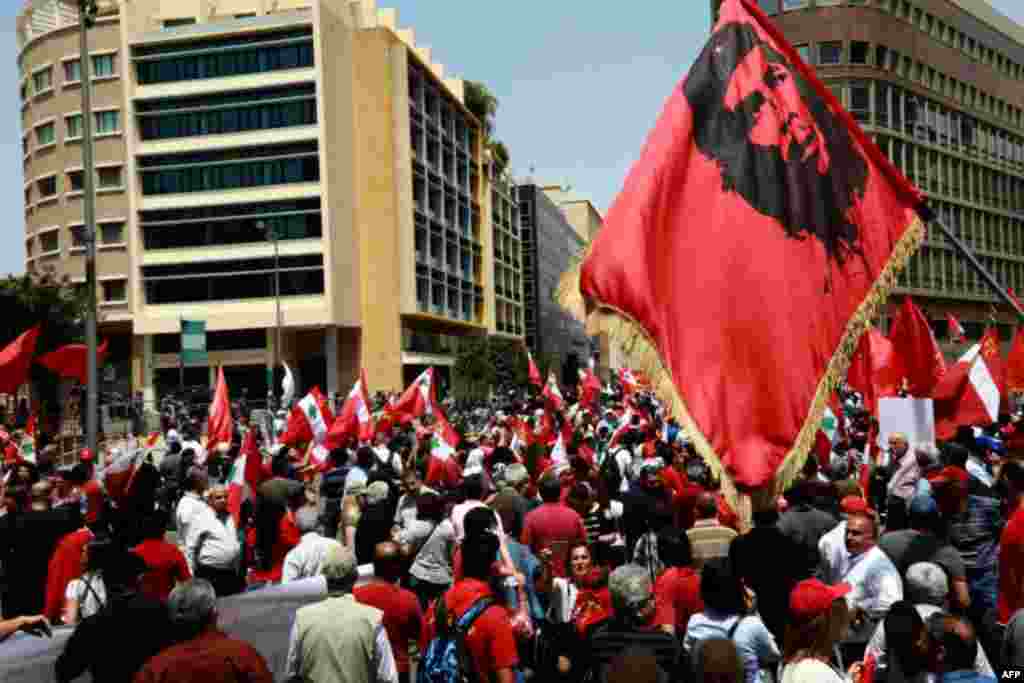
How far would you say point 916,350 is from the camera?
12.4m

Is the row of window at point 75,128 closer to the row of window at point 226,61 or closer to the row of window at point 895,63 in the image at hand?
the row of window at point 226,61

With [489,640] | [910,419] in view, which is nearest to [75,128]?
[910,419]

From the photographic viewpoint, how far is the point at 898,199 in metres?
5.63

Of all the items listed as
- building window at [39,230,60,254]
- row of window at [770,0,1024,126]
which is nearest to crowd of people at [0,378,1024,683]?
building window at [39,230,60,254]

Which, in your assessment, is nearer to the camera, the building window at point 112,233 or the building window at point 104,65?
the building window at point 112,233

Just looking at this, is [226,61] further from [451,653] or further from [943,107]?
[451,653]

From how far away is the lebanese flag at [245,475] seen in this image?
1042 cm

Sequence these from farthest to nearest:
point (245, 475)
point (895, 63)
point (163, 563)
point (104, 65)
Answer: point (895, 63)
point (104, 65)
point (245, 475)
point (163, 563)

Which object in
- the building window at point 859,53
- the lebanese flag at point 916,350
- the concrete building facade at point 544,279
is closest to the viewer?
the lebanese flag at point 916,350

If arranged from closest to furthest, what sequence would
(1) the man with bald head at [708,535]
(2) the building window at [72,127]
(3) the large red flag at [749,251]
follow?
(3) the large red flag at [749,251] < (1) the man with bald head at [708,535] < (2) the building window at [72,127]

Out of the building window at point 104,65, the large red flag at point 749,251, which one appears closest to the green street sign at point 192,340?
the large red flag at point 749,251

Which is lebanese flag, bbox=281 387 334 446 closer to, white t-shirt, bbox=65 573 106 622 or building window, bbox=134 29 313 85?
white t-shirt, bbox=65 573 106 622

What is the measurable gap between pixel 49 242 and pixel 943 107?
53.9 meters

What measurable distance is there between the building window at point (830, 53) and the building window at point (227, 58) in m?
27.9
